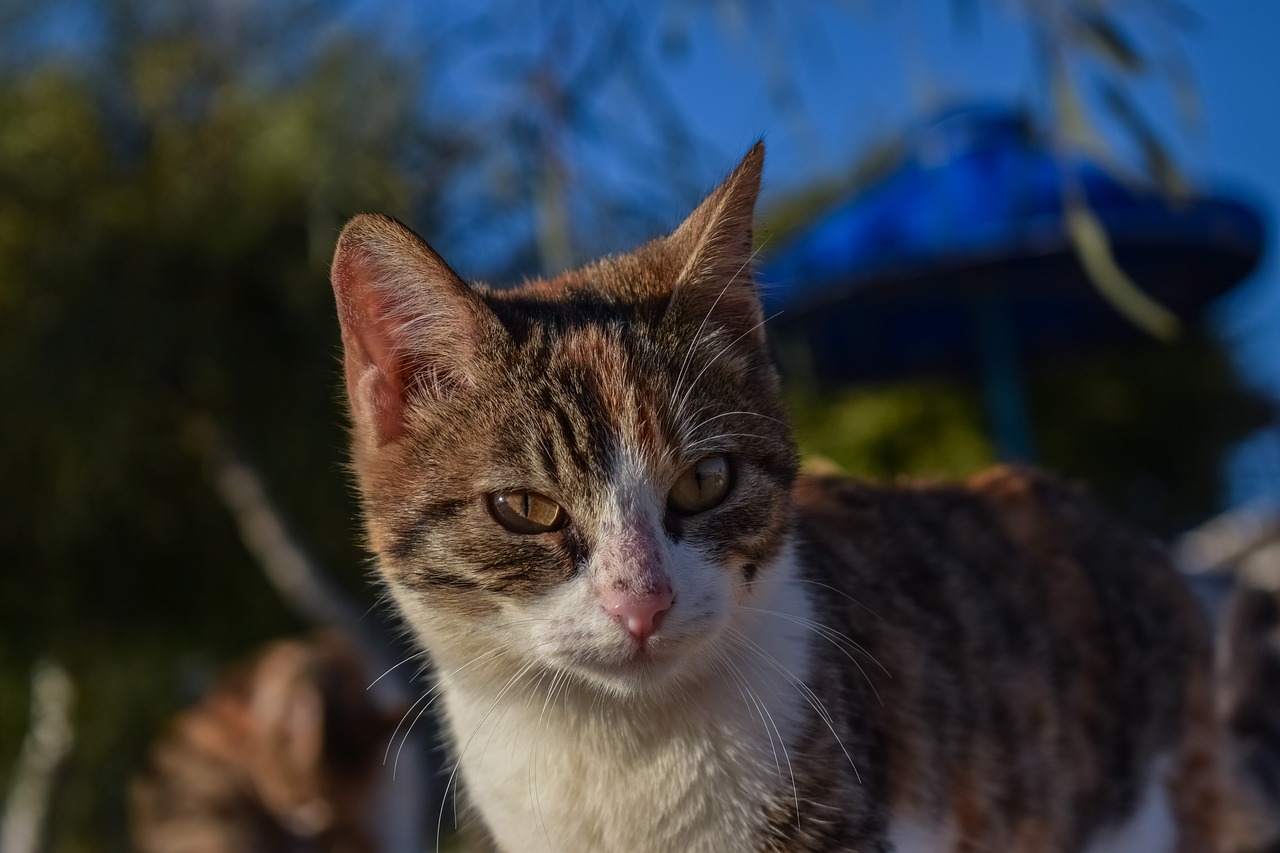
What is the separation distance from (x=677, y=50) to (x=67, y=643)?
4164 millimetres

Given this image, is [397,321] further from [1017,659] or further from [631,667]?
[1017,659]

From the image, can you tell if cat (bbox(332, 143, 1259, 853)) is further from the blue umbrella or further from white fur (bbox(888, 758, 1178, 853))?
the blue umbrella

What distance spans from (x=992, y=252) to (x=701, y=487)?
1.95 meters

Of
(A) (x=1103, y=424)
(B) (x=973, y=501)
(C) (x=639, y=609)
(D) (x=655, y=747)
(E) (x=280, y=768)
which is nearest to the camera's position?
(C) (x=639, y=609)

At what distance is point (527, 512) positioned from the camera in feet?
4.66

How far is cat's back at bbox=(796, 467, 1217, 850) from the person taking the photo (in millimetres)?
1657

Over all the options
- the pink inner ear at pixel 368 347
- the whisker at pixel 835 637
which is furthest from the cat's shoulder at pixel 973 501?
the pink inner ear at pixel 368 347

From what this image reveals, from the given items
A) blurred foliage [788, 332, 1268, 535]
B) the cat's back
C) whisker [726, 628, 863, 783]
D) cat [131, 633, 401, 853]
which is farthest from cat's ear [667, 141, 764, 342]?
blurred foliage [788, 332, 1268, 535]

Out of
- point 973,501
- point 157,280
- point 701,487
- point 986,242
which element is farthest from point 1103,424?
point 701,487

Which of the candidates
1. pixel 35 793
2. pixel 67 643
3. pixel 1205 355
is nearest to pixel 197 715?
pixel 67 643

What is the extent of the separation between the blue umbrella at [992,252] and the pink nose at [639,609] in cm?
153

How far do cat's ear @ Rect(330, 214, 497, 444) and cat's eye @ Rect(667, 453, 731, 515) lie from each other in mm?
344

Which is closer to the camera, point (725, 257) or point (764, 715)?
point (764, 715)

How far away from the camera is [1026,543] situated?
2.09 meters
